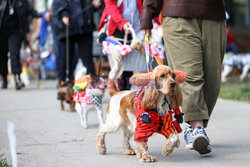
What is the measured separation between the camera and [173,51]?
14.5 feet

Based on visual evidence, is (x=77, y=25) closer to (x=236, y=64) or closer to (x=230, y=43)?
(x=236, y=64)

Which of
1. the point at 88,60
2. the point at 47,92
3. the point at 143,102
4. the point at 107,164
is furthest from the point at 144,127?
the point at 47,92

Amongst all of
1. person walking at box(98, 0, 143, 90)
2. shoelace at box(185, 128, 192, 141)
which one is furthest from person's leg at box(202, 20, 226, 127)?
person walking at box(98, 0, 143, 90)

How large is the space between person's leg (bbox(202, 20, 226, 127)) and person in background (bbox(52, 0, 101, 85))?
11.9 ft

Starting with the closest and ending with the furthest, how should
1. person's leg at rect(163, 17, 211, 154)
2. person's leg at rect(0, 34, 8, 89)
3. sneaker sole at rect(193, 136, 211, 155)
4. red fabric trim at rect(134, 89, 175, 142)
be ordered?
red fabric trim at rect(134, 89, 175, 142), sneaker sole at rect(193, 136, 211, 155), person's leg at rect(163, 17, 211, 154), person's leg at rect(0, 34, 8, 89)

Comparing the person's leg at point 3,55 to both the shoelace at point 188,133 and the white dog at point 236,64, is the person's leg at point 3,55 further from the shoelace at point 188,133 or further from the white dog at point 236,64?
the shoelace at point 188,133

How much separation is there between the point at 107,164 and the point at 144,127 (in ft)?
1.63

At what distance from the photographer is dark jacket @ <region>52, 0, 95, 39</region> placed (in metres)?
7.80

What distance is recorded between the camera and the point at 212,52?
4.36 m

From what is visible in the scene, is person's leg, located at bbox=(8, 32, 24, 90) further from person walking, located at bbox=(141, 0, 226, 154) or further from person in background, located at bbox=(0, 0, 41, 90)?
person walking, located at bbox=(141, 0, 226, 154)

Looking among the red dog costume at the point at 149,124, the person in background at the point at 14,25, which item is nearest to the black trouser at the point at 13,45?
the person in background at the point at 14,25

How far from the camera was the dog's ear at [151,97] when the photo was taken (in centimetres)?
377

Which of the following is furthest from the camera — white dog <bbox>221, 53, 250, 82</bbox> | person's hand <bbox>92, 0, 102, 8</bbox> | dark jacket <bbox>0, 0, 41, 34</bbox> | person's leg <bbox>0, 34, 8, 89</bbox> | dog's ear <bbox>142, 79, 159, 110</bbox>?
white dog <bbox>221, 53, 250, 82</bbox>

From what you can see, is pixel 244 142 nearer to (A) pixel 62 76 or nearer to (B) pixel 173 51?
(B) pixel 173 51
